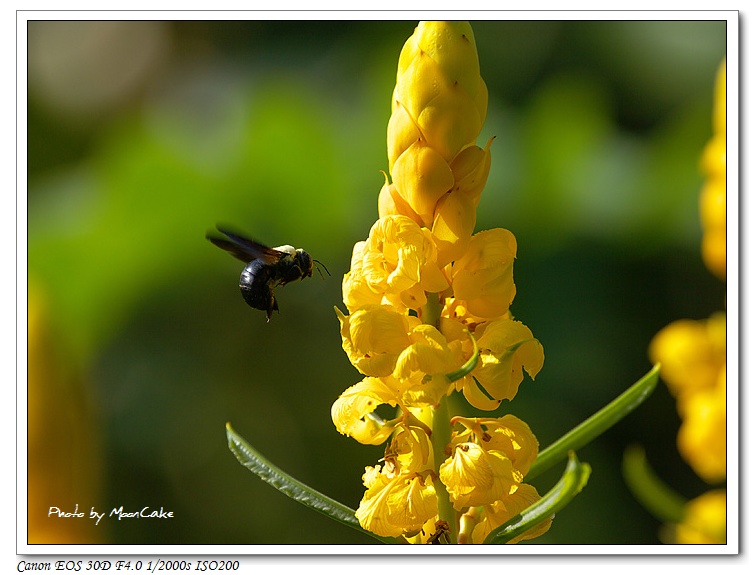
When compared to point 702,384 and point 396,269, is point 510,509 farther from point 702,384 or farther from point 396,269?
point 702,384

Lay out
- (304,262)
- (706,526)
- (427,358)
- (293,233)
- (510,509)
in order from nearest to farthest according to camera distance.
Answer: (427,358)
(510,509)
(304,262)
(706,526)
(293,233)

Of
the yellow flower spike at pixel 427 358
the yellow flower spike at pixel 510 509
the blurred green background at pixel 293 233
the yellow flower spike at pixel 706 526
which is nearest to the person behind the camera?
the yellow flower spike at pixel 427 358

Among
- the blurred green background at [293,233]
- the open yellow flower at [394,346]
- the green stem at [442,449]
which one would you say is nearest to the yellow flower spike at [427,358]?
the open yellow flower at [394,346]

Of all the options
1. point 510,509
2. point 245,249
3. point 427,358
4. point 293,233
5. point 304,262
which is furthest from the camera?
point 293,233

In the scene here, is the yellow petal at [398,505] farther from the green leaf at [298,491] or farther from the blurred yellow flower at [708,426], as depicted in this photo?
the blurred yellow flower at [708,426]

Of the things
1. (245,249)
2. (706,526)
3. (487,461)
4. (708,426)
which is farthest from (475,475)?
(706,526)

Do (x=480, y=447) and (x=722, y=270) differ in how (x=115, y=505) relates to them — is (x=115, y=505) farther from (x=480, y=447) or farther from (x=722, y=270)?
(x=722, y=270)

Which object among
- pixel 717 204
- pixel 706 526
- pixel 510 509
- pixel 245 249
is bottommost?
pixel 706 526
